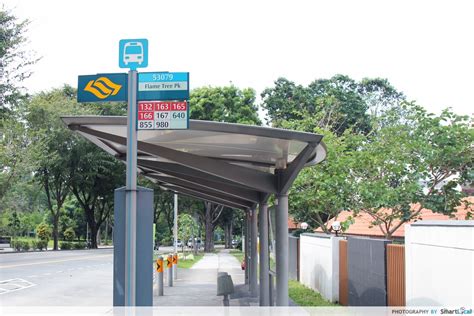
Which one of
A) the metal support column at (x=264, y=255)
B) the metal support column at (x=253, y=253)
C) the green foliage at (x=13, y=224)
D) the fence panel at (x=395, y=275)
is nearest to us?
the fence panel at (x=395, y=275)

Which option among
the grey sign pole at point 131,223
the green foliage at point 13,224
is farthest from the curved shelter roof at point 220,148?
the green foliage at point 13,224

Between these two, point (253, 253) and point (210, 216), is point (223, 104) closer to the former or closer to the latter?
point (210, 216)

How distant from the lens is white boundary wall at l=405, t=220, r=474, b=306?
623 cm

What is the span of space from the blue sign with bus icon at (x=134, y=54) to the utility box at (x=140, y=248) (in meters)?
1.09

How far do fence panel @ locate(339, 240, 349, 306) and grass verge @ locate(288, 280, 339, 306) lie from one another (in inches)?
13.0

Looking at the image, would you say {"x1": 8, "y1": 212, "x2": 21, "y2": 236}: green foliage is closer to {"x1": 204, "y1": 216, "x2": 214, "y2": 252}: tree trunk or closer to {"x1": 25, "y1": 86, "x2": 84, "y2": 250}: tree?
{"x1": 25, "y1": 86, "x2": 84, "y2": 250}: tree

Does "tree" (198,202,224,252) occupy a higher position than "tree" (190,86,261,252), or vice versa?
"tree" (190,86,261,252)

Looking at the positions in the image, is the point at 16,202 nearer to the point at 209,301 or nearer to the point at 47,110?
the point at 47,110

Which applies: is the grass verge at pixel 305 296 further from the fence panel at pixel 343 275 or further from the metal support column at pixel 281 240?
the metal support column at pixel 281 240

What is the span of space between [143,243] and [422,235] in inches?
155

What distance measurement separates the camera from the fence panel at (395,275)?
9289 mm

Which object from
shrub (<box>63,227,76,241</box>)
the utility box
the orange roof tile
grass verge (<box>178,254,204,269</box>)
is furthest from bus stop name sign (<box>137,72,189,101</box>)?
shrub (<box>63,227,76,241</box>)

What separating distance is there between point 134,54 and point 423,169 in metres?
10.1

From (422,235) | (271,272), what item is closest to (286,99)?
(271,272)
